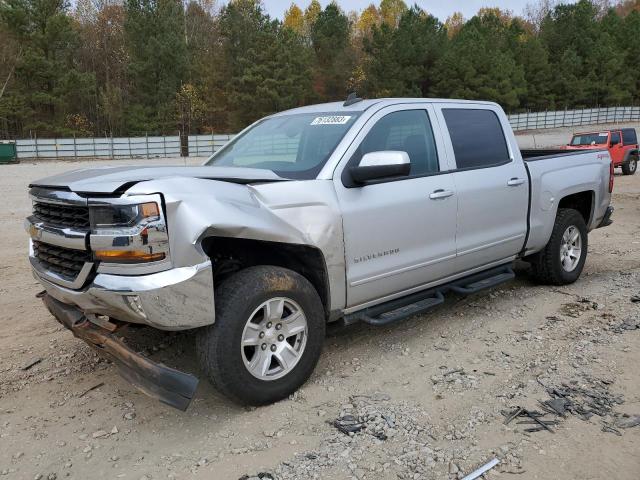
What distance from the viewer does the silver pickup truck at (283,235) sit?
297 centimetres

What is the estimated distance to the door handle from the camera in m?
4.24

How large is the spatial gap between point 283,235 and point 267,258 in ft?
1.16

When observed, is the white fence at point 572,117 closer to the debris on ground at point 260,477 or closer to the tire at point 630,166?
the tire at point 630,166

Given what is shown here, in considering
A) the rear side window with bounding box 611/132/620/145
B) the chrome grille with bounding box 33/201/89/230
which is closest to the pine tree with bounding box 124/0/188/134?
the rear side window with bounding box 611/132/620/145

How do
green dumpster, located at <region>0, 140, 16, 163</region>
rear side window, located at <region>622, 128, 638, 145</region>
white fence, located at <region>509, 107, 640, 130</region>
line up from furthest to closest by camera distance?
1. white fence, located at <region>509, 107, 640, 130</region>
2. green dumpster, located at <region>0, 140, 16, 163</region>
3. rear side window, located at <region>622, 128, 638, 145</region>

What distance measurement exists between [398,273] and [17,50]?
2042 inches

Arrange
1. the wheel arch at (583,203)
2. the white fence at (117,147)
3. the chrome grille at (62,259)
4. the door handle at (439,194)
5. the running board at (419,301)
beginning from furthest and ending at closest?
the white fence at (117,147)
the wheel arch at (583,203)
the door handle at (439,194)
the running board at (419,301)
the chrome grille at (62,259)

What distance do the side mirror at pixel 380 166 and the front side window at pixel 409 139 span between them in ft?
0.99

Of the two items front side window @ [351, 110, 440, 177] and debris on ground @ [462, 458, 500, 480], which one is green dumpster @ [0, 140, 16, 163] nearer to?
front side window @ [351, 110, 440, 177]

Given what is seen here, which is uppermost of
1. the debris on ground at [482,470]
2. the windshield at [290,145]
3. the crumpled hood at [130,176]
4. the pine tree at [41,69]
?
the pine tree at [41,69]

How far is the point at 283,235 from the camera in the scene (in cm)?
339

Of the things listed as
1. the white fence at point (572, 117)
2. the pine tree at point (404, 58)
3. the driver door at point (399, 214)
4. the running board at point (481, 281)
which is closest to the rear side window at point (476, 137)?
the driver door at point (399, 214)

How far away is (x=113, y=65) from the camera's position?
61.6 m

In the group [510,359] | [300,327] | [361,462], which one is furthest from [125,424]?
[510,359]
